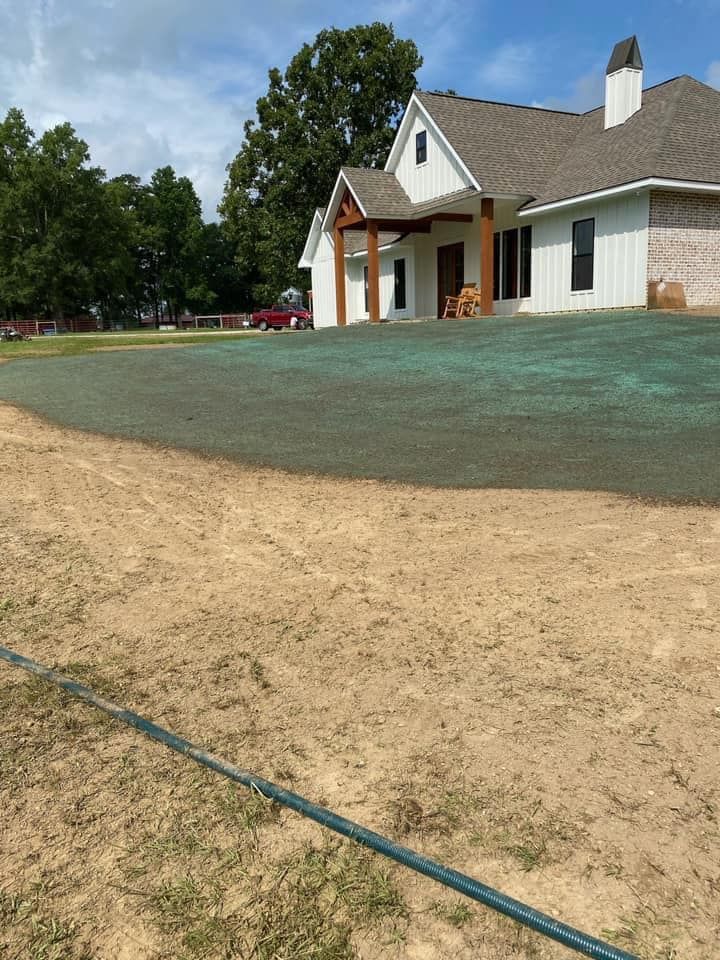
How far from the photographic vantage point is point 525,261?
18672mm

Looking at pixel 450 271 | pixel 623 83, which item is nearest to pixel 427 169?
pixel 450 271

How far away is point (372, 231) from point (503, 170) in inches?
153

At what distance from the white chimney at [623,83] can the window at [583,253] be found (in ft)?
13.5

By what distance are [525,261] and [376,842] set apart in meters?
18.7

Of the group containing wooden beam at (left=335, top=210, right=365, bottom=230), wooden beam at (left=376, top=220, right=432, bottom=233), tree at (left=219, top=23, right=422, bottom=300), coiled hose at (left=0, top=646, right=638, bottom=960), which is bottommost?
coiled hose at (left=0, top=646, right=638, bottom=960)

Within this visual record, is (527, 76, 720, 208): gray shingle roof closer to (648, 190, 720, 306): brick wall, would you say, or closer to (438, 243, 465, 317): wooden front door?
(648, 190, 720, 306): brick wall

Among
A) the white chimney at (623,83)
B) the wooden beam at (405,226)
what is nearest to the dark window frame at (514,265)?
the wooden beam at (405,226)

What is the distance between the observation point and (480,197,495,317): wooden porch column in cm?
1750

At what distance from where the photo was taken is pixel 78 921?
166cm

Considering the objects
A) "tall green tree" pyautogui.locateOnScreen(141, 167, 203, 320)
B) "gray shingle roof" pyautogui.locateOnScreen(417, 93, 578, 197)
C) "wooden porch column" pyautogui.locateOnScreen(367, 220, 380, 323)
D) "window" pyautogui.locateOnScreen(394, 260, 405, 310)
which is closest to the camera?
"gray shingle roof" pyautogui.locateOnScreen(417, 93, 578, 197)

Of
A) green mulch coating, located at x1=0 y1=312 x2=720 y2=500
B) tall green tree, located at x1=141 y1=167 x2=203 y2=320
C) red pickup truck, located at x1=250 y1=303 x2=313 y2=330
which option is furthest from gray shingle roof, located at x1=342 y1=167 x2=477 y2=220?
tall green tree, located at x1=141 y1=167 x2=203 y2=320

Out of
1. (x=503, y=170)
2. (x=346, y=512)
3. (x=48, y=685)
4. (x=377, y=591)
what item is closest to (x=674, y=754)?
(x=377, y=591)

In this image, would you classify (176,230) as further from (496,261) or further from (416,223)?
(496,261)

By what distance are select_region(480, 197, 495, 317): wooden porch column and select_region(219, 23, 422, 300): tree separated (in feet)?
79.4
